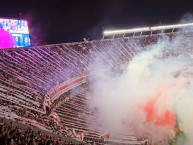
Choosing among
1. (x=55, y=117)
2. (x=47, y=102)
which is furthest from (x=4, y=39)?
(x=55, y=117)

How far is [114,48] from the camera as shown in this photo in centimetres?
4250

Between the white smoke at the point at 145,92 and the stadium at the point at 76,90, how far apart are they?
0.08 meters

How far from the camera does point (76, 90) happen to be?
3050 centimetres

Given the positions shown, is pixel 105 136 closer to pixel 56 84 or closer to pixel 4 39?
pixel 56 84

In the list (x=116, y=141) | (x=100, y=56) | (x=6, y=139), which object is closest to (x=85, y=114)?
(x=116, y=141)

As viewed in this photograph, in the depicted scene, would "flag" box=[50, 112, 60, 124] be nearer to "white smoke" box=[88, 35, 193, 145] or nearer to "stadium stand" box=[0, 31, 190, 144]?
"stadium stand" box=[0, 31, 190, 144]

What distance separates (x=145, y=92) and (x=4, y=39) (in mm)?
14910

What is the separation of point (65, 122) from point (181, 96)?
6.86m

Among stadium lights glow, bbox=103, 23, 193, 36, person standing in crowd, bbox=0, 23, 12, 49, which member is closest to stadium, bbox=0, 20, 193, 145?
person standing in crowd, bbox=0, 23, 12, 49

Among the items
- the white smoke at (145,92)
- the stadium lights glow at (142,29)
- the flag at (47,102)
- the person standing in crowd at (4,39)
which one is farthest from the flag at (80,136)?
the stadium lights glow at (142,29)

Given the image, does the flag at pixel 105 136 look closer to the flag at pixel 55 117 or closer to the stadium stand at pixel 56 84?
the stadium stand at pixel 56 84

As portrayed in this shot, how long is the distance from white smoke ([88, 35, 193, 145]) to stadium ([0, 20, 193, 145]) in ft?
0.26

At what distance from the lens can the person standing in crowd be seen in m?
34.9

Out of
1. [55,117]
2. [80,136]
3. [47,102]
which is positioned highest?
[47,102]
